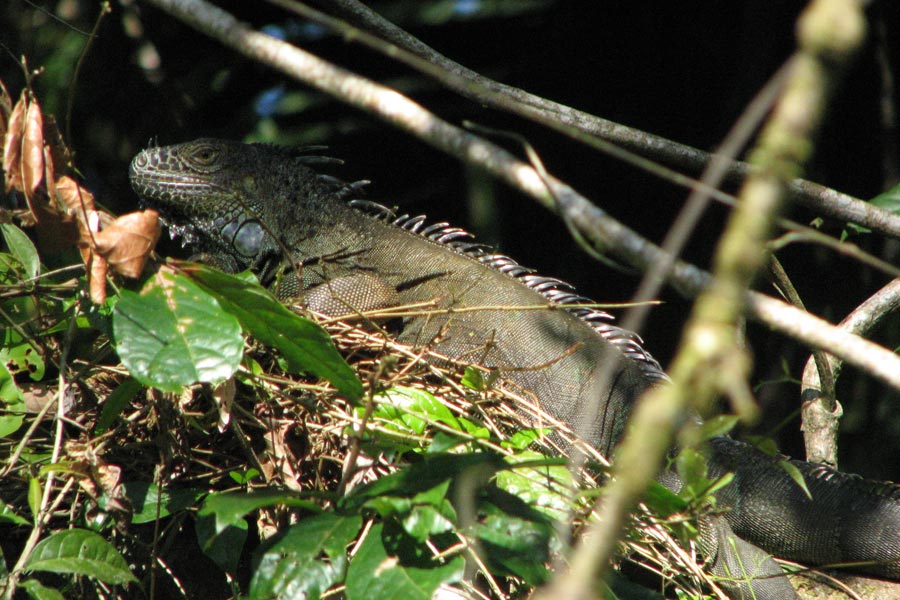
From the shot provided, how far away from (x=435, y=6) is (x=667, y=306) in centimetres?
222

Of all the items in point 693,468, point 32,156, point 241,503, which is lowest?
point 241,503

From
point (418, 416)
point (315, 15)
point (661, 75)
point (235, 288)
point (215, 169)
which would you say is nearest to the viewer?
point (315, 15)

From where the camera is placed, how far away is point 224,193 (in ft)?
12.8

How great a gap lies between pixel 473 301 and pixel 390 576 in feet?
6.67

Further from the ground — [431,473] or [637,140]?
[637,140]

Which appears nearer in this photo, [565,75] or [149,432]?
Answer: [149,432]

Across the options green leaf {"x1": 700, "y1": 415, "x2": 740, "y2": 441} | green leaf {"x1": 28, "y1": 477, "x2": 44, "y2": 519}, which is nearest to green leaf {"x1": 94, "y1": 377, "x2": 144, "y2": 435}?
green leaf {"x1": 28, "y1": 477, "x2": 44, "y2": 519}

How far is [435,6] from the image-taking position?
4.75 meters

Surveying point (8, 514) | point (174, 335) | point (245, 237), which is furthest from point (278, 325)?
point (245, 237)

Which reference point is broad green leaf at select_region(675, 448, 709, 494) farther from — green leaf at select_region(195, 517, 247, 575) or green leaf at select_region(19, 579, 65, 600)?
green leaf at select_region(19, 579, 65, 600)

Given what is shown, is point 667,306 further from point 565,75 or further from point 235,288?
point 235,288

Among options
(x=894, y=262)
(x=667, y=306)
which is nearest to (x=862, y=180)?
(x=894, y=262)

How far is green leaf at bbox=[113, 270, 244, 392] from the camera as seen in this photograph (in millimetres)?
1812

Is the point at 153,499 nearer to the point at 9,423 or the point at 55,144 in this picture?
the point at 9,423
